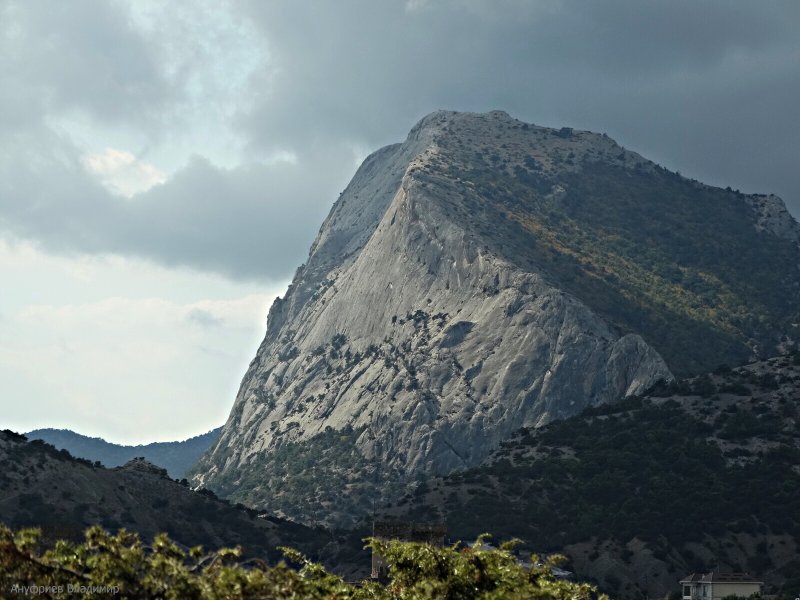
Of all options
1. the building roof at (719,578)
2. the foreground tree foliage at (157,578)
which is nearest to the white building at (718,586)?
the building roof at (719,578)

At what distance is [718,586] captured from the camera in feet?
579

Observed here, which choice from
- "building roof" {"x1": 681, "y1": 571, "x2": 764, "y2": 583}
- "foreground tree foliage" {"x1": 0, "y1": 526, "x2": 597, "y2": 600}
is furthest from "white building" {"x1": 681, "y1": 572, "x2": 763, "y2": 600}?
"foreground tree foliage" {"x1": 0, "y1": 526, "x2": 597, "y2": 600}

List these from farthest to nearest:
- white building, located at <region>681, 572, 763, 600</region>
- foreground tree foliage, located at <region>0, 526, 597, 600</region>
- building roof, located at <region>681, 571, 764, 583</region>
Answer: building roof, located at <region>681, 571, 764, 583</region> < white building, located at <region>681, 572, 763, 600</region> < foreground tree foliage, located at <region>0, 526, 597, 600</region>

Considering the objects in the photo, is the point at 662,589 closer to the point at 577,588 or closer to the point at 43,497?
the point at 43,497

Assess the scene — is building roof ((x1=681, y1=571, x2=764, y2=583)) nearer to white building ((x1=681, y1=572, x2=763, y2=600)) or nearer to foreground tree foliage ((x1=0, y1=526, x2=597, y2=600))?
white building ((x1=681, y1=572, x2=763, y2=600))

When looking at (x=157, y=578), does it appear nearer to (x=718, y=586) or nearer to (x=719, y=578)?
(x=718, y=586)

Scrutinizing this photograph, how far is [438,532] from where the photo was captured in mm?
173750

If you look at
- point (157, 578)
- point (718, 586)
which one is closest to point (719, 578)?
point (718, 586)

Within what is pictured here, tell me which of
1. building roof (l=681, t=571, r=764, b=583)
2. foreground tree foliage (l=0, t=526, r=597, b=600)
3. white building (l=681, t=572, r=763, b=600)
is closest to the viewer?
foreground tree foliage (l=0, t=526, r=597, b=600)

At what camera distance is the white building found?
175250 millimetres

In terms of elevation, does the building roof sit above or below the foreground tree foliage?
above

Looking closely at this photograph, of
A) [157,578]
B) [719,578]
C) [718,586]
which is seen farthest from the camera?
[719,578]

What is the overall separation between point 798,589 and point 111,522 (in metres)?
92.8

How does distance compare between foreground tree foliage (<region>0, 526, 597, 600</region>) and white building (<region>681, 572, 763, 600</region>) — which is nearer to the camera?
foreground tree foliage (<region>0, 526, 597, 600</region>)
